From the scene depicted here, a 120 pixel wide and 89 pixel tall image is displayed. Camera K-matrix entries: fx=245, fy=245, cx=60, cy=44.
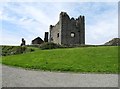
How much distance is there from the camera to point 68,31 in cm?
6556

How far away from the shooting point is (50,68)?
21.9m

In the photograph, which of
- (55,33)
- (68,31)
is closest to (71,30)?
(68,31)

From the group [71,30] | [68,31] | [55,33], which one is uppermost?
[71,30]

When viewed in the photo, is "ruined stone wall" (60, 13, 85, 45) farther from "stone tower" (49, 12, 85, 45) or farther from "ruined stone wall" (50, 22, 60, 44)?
"ruined stone wall" (50, 22, 60, 44)

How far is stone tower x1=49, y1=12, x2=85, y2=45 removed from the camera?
64.8 m

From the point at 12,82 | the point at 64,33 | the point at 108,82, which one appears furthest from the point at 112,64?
the point at 64,33

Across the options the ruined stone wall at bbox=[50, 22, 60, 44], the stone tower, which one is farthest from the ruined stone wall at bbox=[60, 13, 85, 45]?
the ruined stone wall at bbox=[50, 22, 60, 44]

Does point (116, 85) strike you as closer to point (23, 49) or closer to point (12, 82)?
point (12, 82)

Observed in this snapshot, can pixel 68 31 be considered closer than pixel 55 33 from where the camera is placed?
Yes

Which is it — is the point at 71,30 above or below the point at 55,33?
above

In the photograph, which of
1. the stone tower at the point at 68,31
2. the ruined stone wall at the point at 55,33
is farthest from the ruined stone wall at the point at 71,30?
the ruined stone wall at the point at 55,33

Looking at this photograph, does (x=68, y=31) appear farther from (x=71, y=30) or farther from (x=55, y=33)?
(x=55, y=33)

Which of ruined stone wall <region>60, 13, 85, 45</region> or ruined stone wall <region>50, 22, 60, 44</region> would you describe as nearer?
ruined stone wall <region>60, 13, 85, 45</region>

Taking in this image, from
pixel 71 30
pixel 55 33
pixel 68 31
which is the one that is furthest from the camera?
pixel 55 33
